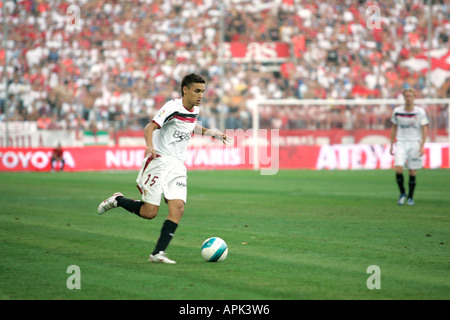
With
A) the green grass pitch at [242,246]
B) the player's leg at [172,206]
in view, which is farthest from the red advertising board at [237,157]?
the player's leg at [172,206]

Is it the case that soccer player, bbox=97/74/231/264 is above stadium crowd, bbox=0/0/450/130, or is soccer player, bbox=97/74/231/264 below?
below

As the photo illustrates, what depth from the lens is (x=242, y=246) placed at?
31.1 feet

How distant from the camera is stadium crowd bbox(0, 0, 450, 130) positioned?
3142cm

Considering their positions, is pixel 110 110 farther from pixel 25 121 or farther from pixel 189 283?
pixel 189 283

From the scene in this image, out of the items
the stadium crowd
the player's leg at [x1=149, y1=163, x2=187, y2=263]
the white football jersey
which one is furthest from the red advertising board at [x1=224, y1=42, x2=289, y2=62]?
the player's leg at [x1=149, y1=163, x2=187, y2=263]

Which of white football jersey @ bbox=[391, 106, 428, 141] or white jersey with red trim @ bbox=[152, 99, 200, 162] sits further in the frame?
white football jersey @ bbox=[391, 106, 428, 141]

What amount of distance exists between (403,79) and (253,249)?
2475 centimetres

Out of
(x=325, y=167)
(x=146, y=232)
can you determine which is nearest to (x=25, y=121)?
(x=325, y=167)

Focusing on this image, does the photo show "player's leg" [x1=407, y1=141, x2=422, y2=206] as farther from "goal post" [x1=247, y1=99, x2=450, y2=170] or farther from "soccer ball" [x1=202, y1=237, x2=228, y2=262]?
"goal post" [x1=247, y1=99, x2=450, y2=170]

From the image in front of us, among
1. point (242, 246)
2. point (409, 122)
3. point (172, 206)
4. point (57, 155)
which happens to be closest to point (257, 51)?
point (57, 155)

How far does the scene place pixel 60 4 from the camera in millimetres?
33812

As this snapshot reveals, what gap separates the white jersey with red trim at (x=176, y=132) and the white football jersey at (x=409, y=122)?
7.79 metres

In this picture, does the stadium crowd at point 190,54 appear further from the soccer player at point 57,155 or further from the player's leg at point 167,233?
the player's leg at point 167,233

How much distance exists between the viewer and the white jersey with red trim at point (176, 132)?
27.3 ft
